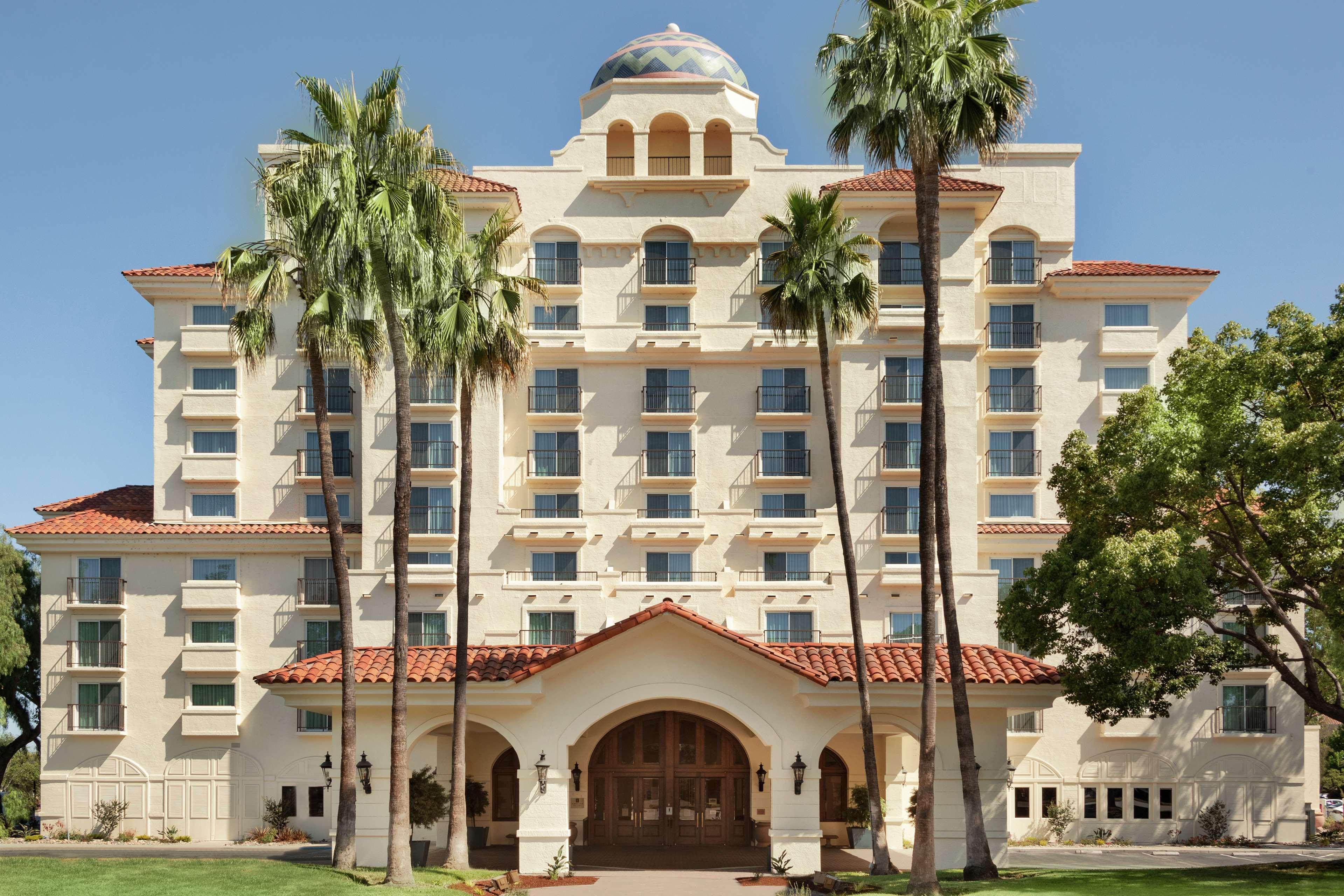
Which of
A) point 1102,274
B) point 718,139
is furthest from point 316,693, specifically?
point 1102,274

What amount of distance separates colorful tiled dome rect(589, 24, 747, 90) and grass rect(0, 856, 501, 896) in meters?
35.4

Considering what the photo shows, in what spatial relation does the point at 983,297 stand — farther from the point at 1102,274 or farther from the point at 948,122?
the point at 948,122

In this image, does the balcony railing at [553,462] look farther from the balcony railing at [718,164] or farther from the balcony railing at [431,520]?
the balcony railing at [718,164]

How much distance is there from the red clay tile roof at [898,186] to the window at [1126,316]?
7292 millimetres

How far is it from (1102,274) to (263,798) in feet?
126

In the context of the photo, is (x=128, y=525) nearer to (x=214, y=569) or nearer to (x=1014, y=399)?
(x=214, y=569)

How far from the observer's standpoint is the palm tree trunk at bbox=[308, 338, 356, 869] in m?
32.4

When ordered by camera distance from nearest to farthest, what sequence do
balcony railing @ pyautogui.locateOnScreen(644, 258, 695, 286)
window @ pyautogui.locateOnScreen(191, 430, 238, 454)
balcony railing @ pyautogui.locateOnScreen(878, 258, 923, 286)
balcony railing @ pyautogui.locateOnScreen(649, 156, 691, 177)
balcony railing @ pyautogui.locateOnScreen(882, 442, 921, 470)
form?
balcony railing @ pyautogui.locateOnScreen(882, 442, 921, 470)
window @ pyautogui.locateOnScreen(191, 430, 238, 454)
balcony railing @ pyautogui.locateOnScreen(878, 258, 923, 286)
balcony railing @ pyautogui.locateOnScreen(644, 258, 695, 286)
balcony railing @ pyautogui.locateOnScreen(649, 156, 691, 177)

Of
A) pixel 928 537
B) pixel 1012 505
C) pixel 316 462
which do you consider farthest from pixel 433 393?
pixel 928 537

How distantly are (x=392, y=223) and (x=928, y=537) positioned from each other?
13624 mm

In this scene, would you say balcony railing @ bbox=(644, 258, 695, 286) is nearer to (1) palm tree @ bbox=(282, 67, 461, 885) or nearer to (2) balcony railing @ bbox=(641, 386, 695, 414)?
(2) balcony railing @ bbox=(641, 386, 695, 414)

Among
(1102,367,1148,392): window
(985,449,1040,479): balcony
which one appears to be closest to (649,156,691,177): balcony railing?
(985,449,1040,479): balcony

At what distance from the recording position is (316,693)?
34.9 meters

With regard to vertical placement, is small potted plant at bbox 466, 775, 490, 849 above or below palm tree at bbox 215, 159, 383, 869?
below
